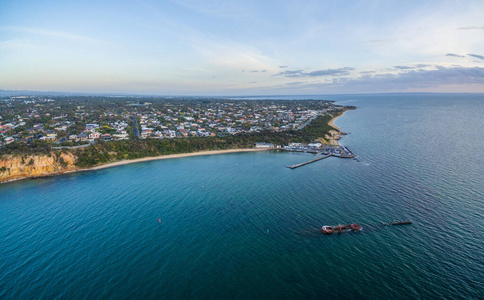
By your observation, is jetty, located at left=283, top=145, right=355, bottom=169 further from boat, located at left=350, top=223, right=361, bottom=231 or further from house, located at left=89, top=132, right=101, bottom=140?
house, located at left=89, top=132, right=101, bottom=140

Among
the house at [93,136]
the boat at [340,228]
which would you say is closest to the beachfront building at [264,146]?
the boat at [340,228]

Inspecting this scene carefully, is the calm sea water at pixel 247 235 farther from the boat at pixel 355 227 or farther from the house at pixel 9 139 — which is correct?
the house at pixel 9 139

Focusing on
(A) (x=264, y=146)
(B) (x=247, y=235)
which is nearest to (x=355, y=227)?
(B) (x=247, y=235)

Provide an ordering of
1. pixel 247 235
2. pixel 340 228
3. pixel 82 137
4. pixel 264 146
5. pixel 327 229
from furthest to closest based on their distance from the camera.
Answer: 1. pixel 264 146
2. pixel 82 137
3. pixel 247 235
4. pixel 340 228
5. pixel 327 229

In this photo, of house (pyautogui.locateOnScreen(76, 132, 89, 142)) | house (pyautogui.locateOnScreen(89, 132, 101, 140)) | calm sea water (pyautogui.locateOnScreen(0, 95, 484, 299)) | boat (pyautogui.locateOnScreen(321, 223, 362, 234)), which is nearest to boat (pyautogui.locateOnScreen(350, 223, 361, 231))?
boat (pyautogui.locateOnScreen(321, 223, 362, 234))

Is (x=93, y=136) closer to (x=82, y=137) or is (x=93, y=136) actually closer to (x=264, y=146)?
(x=82, y=137)

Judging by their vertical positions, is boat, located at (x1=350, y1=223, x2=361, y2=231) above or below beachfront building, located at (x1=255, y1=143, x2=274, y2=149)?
below
